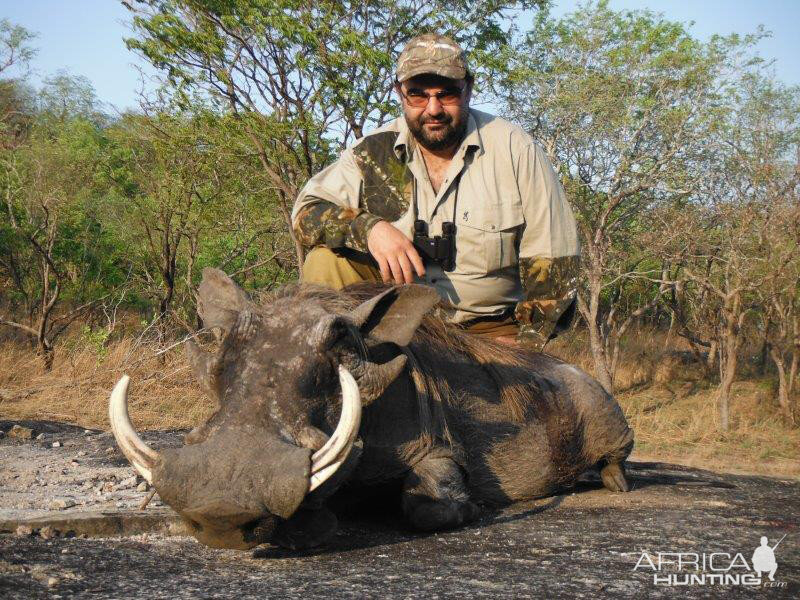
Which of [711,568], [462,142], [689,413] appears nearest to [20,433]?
[462,142]

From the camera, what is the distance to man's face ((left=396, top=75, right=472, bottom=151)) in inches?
170

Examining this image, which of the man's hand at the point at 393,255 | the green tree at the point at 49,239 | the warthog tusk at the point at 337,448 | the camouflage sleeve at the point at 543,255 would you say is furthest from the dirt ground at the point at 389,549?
the green tree at the point at 49,239

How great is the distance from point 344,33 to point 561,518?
7.55m

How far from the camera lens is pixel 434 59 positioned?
4234 millimetres

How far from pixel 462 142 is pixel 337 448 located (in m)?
Result: 2.34

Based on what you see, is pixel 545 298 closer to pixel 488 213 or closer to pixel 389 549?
pixel 488 213

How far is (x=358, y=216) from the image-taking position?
4.04 meters

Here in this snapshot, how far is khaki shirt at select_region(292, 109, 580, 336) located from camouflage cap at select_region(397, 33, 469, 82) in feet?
1.08

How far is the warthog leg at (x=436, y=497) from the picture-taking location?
3.11 metres

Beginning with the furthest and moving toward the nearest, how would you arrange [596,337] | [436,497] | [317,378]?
[596,337], [436,497], [317,378]

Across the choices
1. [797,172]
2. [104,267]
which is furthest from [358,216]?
[797,172]

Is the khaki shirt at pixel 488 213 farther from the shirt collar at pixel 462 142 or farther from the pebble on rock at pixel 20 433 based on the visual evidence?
the pebble on rock at pixel 20 433

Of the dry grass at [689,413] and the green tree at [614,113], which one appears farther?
the green tree at [614,113]

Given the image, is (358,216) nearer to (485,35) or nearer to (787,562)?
(787,562)
